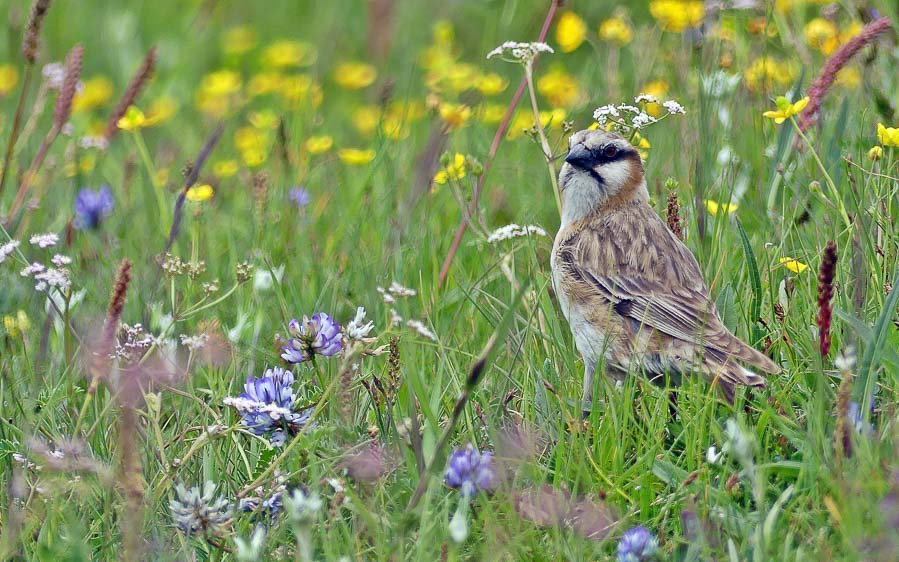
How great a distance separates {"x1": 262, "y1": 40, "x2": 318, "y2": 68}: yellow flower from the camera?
859 cm

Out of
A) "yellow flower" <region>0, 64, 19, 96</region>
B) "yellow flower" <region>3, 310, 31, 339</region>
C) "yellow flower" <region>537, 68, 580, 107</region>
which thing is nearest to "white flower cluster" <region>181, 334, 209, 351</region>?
"yellow flower" <region>3, 310, 31, 339</region>

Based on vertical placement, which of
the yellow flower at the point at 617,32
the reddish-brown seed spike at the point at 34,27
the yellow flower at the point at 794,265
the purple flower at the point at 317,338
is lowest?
the yellow flower at the point at 617,32

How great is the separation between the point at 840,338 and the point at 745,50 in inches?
121

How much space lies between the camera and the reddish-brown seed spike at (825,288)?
277cm

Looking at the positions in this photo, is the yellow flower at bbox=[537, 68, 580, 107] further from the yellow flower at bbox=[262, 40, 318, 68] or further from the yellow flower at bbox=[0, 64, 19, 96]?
the yellow flower at bbox=[0, 64, 19, 96]

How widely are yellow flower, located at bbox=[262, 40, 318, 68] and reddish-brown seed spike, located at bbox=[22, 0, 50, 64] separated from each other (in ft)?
14.4

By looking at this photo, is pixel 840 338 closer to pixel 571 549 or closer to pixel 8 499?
pixel 571 549

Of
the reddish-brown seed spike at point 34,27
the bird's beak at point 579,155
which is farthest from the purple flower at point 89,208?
the bird's beak at point 579,155

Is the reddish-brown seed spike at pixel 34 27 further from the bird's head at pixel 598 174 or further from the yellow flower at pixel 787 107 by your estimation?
the yellow flower at pixel 787 107

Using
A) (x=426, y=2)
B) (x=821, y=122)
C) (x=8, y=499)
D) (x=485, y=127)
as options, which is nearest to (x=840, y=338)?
(x=821, y=122)

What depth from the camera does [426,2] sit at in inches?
408

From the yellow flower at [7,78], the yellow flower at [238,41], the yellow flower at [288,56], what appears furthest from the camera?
the yellow flower at [238,41]

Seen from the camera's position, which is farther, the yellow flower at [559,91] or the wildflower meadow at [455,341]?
the yellow flower at [559,91]

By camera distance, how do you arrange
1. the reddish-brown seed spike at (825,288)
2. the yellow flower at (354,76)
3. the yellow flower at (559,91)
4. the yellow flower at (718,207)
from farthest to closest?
the yellow flower at (354,76), the yellow flower at (559,91), the yellow flower at (718,207), the reddish-brown seed spike at (825,288)
